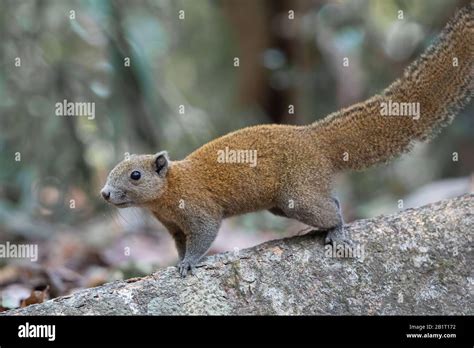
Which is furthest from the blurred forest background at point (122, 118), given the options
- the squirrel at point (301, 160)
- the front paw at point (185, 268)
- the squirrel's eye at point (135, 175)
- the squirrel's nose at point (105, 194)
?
the front paw at point (185, 268)

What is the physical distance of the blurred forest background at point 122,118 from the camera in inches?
372

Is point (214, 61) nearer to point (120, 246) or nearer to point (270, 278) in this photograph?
point (120, 246)

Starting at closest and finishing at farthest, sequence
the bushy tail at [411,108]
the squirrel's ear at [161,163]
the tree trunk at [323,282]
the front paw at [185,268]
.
Result: the tree trunk at [323,282]
the front paw at [185,268]
the bushy tail at [411,108]
the squirrel's ear at [161,163]

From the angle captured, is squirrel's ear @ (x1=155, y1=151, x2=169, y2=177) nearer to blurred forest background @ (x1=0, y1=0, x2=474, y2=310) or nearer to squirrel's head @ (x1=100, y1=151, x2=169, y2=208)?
squirrel's head @ (x1=100, y1=151, x2=169, y2=208)

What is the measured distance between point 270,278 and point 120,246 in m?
4.55

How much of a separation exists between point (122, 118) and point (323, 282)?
5.54m

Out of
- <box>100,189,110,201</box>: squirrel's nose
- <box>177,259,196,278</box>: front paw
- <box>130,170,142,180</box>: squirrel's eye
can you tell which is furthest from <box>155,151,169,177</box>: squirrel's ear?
<box>177,259,196,278</box>: front paw

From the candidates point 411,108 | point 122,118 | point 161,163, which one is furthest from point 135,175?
point 122,118

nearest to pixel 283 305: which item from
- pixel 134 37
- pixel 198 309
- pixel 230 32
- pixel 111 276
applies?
pixel 198 309

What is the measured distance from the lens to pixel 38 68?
33.8 feet

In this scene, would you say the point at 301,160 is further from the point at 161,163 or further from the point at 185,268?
the point at 185,268

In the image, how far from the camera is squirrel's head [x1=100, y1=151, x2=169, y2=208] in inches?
239

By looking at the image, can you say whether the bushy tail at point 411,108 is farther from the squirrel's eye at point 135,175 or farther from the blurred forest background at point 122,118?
the squirrel's eye at point 135,175

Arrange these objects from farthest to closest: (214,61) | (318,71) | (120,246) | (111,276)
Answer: (214,61) < (318,71) < (120,246) < (111,276)
